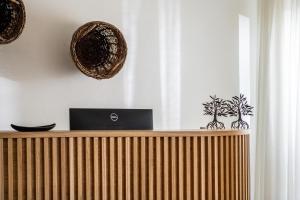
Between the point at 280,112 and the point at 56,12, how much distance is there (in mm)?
2108

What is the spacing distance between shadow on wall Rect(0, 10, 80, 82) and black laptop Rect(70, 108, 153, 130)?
20.3 inches

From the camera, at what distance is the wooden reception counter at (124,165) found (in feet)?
7.77

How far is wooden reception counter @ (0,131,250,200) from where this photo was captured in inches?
93.2

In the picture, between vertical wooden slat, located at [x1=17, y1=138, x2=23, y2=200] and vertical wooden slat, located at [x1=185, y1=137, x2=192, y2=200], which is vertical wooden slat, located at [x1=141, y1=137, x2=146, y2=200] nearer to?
vertical wooden slat, located at [x1=185, y1=137, x2=192, y2=200]

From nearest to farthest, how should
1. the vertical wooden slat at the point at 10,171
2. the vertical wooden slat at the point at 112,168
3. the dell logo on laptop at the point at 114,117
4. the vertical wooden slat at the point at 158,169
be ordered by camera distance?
the vertical wooden slat at the point at 10,171 → the vertical wooden slat at the point at 112,168 → the vertical wooden slat at the point at 158,169 → the dell logo on laptop at the point at 114,117

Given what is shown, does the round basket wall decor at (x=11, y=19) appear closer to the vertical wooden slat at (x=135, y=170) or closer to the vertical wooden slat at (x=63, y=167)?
the vertical wooden slat at (x=63, y=167)

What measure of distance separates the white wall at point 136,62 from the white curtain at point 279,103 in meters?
0.29

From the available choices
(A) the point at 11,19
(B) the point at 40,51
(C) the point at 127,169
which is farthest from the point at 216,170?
(A) the point at 11,19

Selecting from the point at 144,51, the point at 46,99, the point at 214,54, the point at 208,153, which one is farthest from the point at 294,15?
the point at 46,99

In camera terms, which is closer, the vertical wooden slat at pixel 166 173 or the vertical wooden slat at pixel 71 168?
the vertical wooden slat at pixel 71 168

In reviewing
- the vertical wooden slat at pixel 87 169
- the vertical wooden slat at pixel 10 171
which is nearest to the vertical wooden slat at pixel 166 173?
the vertical wooden slat at pixel 87 169

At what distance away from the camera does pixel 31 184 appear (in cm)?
238

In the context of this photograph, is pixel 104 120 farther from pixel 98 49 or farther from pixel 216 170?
pixel 216 170

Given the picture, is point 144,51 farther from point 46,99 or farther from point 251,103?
point 251,103
